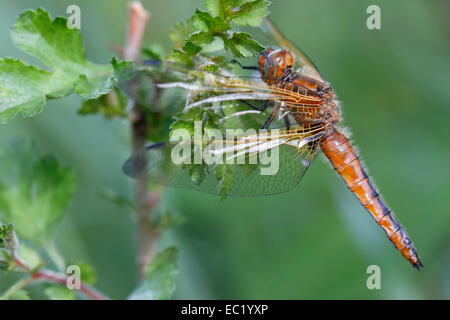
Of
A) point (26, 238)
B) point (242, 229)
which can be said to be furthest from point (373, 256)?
point (26, 238)

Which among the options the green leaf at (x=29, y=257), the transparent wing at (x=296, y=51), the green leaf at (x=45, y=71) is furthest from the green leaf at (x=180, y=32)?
the green leaf at (x=29, y=257)

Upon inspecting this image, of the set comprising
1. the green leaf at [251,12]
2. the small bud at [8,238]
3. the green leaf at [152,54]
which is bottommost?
the small bud at [8,238]

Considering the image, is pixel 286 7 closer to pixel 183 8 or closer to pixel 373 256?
pixel 183 8

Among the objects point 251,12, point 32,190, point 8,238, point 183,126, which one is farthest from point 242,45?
point 32,190

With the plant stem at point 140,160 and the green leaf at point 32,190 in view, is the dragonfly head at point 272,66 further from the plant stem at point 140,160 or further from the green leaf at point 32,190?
the green leaf at point 32,190

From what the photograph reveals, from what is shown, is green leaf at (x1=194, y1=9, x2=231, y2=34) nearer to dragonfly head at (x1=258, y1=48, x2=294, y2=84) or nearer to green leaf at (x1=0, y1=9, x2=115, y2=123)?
green leaf at (x1=0, y1=9, x2=115, y2=123)

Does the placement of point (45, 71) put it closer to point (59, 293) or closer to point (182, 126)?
point (182, 126)
